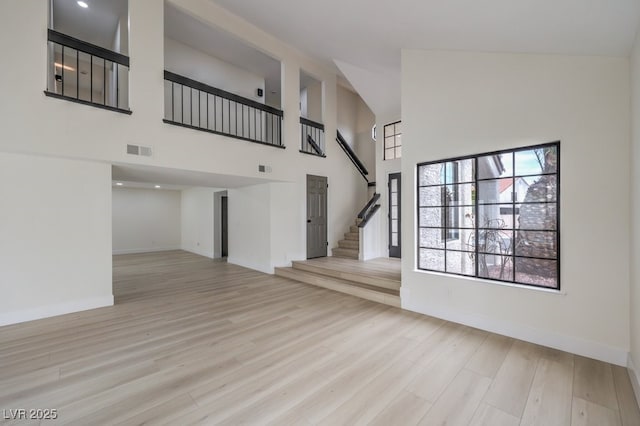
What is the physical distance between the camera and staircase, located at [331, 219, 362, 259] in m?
6.65

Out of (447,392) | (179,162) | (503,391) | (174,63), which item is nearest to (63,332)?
(179,162)

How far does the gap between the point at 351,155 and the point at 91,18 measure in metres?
6.52

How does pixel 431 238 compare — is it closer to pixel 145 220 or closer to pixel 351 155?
pixel 351 155

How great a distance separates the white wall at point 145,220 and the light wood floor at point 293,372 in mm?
6856

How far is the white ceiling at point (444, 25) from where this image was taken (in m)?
2.18

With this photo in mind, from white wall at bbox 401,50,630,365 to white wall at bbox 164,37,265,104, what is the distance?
5.51 m

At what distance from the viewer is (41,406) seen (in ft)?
6.33

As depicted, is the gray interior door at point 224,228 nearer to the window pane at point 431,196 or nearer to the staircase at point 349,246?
the staircase at point 349,246

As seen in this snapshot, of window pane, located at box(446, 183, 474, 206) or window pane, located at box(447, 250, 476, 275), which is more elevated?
window pane, located at box(446, 183, 474, 206)

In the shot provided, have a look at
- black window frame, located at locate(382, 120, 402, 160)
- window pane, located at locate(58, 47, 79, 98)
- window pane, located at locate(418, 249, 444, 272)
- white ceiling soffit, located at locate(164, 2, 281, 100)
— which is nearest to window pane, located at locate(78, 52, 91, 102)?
window pane, located at locate(58, 47, 79, 98)

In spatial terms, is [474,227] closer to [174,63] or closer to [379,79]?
[379,79]

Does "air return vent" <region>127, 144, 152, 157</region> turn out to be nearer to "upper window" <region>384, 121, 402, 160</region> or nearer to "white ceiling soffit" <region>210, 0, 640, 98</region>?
"white ceiling soffit" <region>210, 0, 640, 98</region>

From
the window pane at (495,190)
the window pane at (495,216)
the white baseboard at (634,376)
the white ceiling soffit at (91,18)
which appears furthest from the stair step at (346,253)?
the white ceiling soffit at (91,18)

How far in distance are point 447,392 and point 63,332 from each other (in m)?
4.17
